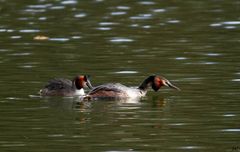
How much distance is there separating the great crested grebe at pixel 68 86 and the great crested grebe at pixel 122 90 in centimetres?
57

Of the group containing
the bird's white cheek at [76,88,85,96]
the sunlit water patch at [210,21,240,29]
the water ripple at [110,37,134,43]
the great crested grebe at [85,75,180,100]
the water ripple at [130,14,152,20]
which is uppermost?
the great crested grebe at [85,75,180,100]

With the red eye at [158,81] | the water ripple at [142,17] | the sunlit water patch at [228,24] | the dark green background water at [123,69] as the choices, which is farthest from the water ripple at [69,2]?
the red eye at [158,81]

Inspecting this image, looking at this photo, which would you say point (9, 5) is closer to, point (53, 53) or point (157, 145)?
point (53, 53)

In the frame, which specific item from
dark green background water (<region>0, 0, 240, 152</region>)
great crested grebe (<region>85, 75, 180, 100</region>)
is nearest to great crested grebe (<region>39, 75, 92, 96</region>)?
dark green background water (<region>0, 0, 240, 152</region>)

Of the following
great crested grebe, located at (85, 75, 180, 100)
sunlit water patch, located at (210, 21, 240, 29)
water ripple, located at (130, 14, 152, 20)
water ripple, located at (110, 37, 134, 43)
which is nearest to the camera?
great crested grebe, located at (85, 75, 180, 100)

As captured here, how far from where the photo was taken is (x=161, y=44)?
89.3 feet

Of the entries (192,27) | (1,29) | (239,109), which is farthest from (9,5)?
(239,109)

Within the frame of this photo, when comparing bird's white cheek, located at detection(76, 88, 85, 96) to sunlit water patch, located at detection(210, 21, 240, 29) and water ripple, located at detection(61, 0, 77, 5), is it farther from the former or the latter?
water ripple, located at detection(61, 0, 77, 5)

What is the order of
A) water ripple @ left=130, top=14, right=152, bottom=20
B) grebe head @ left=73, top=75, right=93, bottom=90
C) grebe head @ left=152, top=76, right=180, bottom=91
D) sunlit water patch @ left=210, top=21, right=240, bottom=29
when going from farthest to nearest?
water ripple @ left=130, top=14, right=152, bottom=20 < sunlit water patch @ left=210, top=21, right=240, bottom=29 < grebe head @ left=73, top=75, right=93, bottom=90 < grebe head @ left=152, top=76, right=180, bottom=91

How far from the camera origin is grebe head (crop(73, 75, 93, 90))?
2083 centimetres

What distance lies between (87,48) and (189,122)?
1008 cm

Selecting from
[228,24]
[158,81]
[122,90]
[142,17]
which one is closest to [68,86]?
[122,90]

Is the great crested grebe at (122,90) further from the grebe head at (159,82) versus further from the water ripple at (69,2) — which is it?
the water ripple at (69,2)

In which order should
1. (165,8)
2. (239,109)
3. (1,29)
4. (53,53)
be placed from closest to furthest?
(239,109) → (53,53) → (1,29) → (165,8)
